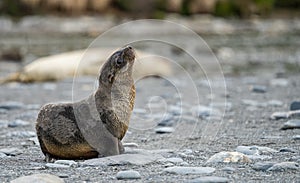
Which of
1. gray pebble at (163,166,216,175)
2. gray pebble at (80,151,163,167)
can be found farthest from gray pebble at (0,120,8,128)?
gray pebble at (163,166,216,175)

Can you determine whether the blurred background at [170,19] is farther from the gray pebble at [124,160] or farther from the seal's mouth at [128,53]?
the gray pebble at [124,160]

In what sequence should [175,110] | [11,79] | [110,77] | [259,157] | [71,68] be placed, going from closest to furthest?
[259,157]
[110,77]
[175,110]
[11,79]
[71,68]

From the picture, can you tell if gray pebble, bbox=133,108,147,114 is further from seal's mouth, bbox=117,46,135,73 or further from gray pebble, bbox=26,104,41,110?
seal's mouth, bbox=117,46,135,73

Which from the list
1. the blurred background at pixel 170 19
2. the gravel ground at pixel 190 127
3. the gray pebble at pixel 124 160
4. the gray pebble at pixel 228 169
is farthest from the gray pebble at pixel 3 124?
the blurred background at pixel 170 19

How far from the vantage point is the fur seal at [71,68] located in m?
11.1

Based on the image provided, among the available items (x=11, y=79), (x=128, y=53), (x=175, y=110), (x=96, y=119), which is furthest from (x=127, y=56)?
(x=11, y=79)

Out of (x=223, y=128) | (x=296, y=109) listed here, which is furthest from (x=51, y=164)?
(x=296, y=109)

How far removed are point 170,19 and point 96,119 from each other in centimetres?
2188

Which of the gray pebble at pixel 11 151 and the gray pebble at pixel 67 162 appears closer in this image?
the gray pebble at pixel 67 162

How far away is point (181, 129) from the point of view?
6191 millimetres

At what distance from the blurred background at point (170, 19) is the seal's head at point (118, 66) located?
10052 mm

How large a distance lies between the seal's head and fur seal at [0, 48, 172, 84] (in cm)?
611

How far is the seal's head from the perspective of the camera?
4.67 meters

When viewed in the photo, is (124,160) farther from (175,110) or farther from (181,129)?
(175,110)
